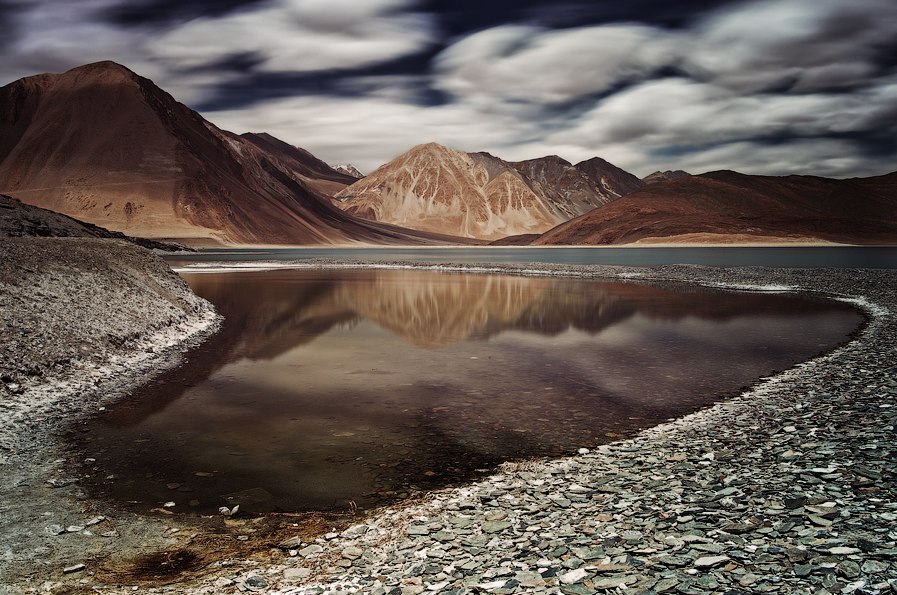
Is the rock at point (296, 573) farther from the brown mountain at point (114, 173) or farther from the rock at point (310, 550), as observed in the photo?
the brown mountain at point (114, 173)

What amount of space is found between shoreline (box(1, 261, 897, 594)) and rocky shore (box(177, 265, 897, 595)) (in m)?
0.02

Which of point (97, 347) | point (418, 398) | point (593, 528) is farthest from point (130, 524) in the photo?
point (97, 347)

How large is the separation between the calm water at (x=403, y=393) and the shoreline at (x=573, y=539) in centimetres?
119

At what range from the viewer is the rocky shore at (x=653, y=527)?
5.75 m

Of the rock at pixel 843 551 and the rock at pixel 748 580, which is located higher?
the rock at pixel 843 551

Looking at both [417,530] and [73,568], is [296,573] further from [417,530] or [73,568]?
[73,568]

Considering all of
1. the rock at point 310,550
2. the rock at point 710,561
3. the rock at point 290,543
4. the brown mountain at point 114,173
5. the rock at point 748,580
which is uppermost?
the brown mountain at point 114,173

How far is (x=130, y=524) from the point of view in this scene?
7816mm

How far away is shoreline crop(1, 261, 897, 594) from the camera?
19.0ft

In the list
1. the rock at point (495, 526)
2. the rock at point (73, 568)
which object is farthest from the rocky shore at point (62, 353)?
the rock at point (495, 526)

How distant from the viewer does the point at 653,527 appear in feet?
22.4

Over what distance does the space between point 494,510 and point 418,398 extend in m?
6.88

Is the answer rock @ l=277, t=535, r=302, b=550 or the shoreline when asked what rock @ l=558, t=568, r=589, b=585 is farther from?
rock @ l=277, t=535, r=302, b=550

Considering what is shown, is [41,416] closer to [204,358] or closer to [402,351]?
[204,358]
